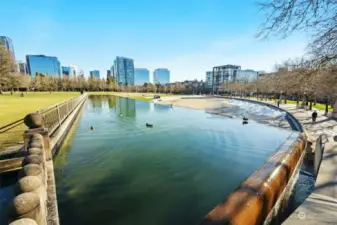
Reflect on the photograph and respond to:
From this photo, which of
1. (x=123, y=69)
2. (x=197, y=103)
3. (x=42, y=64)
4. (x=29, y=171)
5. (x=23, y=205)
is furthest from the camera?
(x=42, y=64)

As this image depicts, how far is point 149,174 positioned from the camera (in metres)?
6.38

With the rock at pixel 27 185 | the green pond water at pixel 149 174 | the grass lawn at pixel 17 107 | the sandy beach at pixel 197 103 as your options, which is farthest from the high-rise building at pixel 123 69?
the rock at pixel 27 185

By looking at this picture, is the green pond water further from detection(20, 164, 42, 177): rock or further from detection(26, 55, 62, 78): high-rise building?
detection(26, 55, 62, 78): high-rise building

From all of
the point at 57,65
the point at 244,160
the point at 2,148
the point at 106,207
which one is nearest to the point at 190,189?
the point at 106,207

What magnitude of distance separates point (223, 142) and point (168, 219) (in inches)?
282

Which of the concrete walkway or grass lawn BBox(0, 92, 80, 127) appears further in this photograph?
grass lawn BBox(0, 92, 80, 127)

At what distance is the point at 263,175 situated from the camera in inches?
142

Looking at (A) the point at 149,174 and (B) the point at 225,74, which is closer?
(A) the point at 149,174

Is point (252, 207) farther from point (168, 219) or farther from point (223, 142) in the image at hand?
point (223, 142)

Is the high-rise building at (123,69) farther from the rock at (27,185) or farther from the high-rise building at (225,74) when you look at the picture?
the rock at (27,185)

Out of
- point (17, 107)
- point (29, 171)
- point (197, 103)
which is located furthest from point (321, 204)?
point (197, 103)

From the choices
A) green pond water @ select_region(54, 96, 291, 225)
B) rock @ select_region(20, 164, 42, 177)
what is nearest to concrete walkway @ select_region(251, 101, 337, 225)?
green pond water @ select_region(54, 96, 291, 225)

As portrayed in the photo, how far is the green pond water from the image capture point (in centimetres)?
440

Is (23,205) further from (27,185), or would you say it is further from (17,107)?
(17,107)
